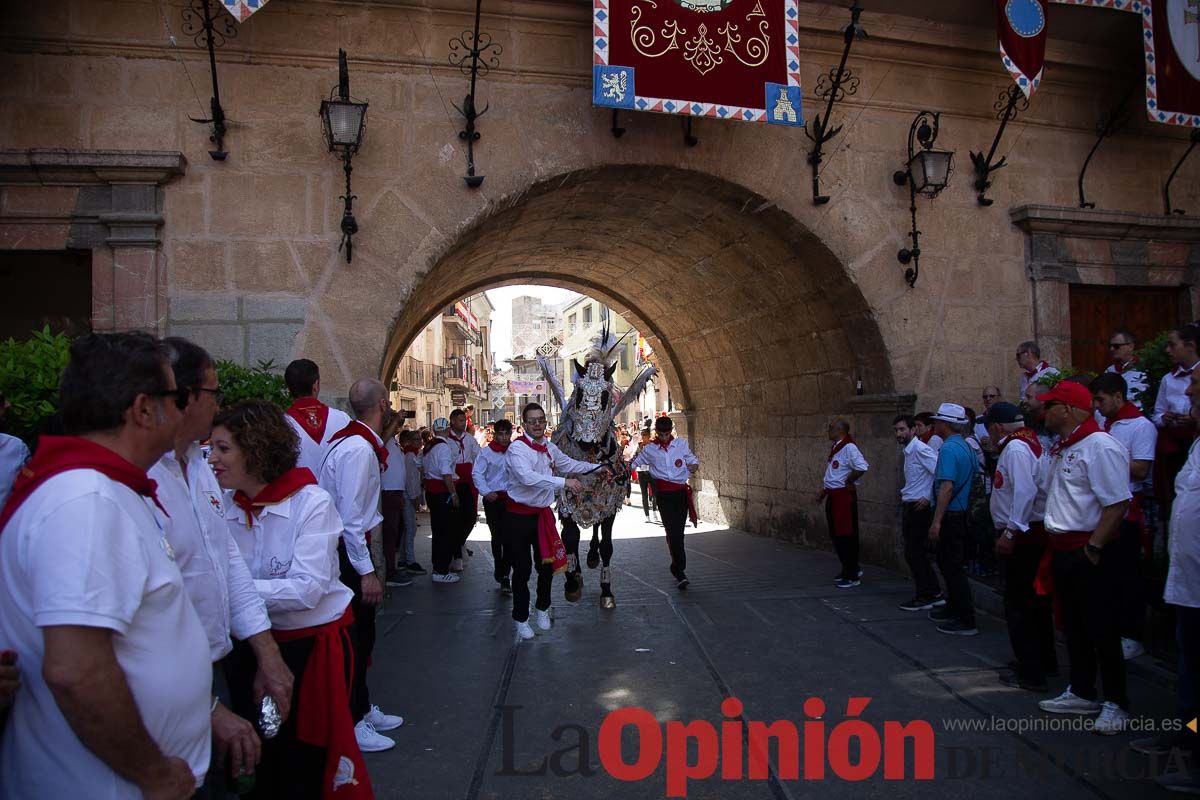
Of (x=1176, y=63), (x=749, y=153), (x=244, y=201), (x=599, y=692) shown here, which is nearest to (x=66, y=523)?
(x=599, y=692)

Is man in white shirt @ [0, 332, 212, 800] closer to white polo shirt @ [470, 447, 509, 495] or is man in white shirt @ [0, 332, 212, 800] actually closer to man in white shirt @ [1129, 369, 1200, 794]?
man in white shirt @ [1129, 369, 1200, 794]

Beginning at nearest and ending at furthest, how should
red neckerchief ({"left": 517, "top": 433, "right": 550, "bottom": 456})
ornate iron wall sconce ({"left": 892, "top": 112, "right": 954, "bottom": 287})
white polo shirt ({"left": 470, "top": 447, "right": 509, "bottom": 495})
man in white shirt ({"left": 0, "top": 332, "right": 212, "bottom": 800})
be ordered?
man in white shirt ({"left": 0, "top": 332, "right": 212, "bottom": 800}) → red neckerchief ({"left": 517, "top": 433, "right": 550, "bottom": 456}) → white polo shirt ({"left": 470, "top": 447, "right": 509, "bottom": 495}) → ornate iron wall sconce ({"left": 892, "top": 112, "right": 954, "bottom": 287})

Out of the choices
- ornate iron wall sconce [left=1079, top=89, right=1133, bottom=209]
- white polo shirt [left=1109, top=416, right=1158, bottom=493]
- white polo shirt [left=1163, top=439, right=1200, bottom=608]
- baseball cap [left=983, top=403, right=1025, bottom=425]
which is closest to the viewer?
white polo shirt [left=1163, top=439, right=1200, bottom=608]

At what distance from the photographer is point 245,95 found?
22.9 feet

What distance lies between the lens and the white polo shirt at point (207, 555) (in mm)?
2025

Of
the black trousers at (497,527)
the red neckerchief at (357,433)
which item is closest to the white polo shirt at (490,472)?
the black trousers at (497,527)

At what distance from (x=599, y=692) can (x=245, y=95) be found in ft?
18.7

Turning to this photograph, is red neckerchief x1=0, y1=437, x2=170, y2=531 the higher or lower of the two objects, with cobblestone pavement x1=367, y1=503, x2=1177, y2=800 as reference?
higher

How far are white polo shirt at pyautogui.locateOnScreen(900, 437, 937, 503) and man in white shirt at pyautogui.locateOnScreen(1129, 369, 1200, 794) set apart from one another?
2.88 metres

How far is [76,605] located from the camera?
1.45 metres

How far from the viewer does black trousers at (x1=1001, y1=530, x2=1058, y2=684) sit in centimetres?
472

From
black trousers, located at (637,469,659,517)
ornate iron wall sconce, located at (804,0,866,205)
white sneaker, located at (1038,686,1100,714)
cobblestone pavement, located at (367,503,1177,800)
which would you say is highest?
ornate iron wall sconce, located at (804,0,866,205)

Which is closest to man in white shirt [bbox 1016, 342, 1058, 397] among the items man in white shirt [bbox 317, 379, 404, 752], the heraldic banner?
the heraldic banner

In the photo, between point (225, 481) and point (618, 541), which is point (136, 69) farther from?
point (618, 541)
